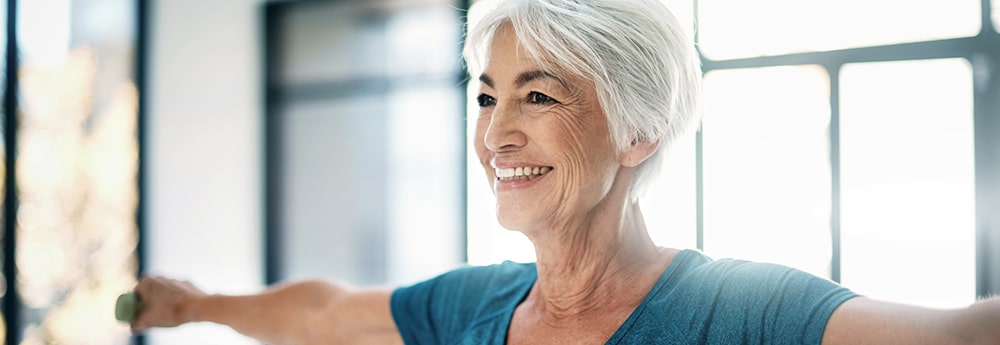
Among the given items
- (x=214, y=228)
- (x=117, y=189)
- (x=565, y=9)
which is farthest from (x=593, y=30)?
(x=214, y=228)

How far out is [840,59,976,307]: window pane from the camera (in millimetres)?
3135

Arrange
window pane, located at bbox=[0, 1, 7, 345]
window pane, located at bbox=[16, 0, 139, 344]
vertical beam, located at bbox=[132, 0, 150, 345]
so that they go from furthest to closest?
vertical beam, located at bbox=[132, 0, 150, 345] < window pane, located at bbox=[16, 0, 139, 344] < window pane, located at bbox=[0, 1, 7, 345]

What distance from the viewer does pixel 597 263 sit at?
1.15 m

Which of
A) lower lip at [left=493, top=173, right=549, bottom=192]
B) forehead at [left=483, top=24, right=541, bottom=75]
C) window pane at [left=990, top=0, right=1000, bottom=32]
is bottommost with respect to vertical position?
lower lip at [left=493, top=173, right=549, bottom=192]

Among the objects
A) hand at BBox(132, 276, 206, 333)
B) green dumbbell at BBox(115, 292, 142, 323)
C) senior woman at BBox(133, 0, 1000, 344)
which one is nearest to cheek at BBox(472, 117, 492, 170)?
senior woman at BBox(133, 0, 1000, 344)

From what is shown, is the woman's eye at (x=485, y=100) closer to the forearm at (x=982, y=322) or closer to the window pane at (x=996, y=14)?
the forearm at (x=982, y=322)

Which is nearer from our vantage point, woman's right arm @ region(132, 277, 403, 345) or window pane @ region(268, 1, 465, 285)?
woman's right arm @ region(132, 277, 403, 345)

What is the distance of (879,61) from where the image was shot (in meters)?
3.27

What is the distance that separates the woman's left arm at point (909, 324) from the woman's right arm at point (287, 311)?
72cm

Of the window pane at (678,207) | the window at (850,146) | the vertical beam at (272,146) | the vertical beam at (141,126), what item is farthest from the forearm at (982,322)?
the vertical beam at (272,146)

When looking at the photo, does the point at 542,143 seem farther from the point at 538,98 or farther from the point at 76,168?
the point at 76,168

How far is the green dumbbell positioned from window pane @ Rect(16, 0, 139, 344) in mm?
2642

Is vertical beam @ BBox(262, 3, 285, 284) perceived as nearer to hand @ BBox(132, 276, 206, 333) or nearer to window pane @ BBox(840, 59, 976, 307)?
window pane @ BBox(840, 59, 976, 307)

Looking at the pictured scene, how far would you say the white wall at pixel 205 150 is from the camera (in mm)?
4434
